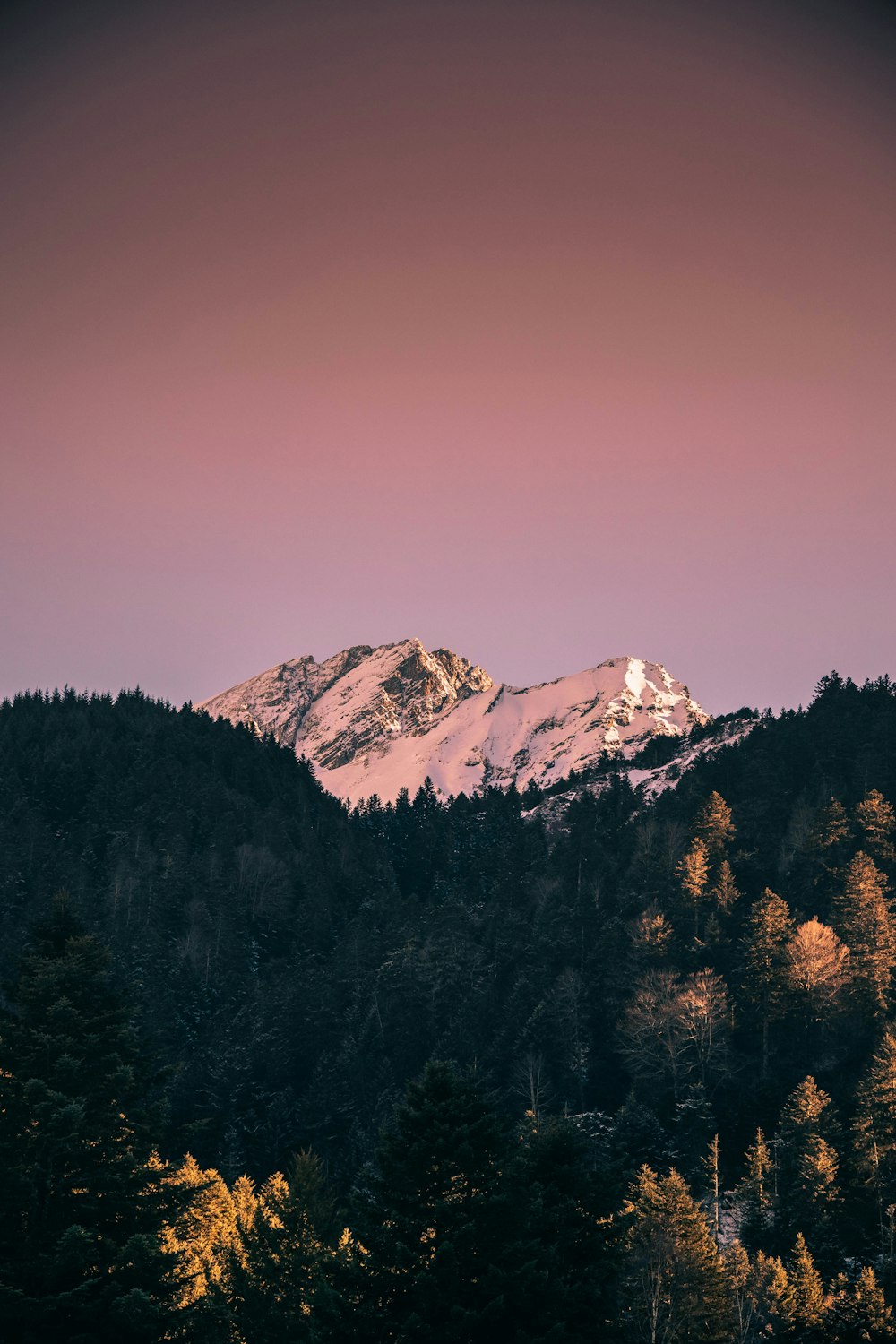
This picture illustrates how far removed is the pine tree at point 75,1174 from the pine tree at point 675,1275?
26.1m

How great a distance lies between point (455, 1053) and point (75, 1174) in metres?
76.5

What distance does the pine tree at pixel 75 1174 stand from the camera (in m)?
28.5

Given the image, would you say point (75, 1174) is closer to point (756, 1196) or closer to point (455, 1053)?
point (756, 1196)

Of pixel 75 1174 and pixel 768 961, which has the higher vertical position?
pixel 768 961

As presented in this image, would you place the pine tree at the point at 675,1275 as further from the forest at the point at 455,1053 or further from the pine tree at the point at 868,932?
the pine tree at the point at 868,932

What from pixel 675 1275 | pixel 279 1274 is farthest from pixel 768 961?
pixel 279 1274

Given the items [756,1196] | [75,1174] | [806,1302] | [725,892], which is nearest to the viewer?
[75,1174]

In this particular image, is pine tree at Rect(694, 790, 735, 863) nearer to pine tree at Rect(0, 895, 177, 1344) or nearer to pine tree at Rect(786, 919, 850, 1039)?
pine tree at Rect(786, 919, 850, 1039)

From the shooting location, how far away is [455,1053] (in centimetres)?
10356

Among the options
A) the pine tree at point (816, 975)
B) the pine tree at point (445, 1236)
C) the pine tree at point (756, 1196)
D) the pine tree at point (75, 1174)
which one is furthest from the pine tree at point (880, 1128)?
the pine tree at point (75, 1174)

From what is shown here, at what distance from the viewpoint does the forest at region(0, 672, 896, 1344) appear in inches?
1210

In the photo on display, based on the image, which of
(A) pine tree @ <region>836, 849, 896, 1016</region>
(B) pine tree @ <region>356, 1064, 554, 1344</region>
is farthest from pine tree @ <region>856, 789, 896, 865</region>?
(B) pine tree @ <region>356, 1064, 554, 1344</region>

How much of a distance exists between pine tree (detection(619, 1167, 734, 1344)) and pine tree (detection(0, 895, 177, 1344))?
26145 millimetres

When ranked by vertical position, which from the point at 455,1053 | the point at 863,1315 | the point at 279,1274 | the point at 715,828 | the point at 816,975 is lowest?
the point at 863,1315
